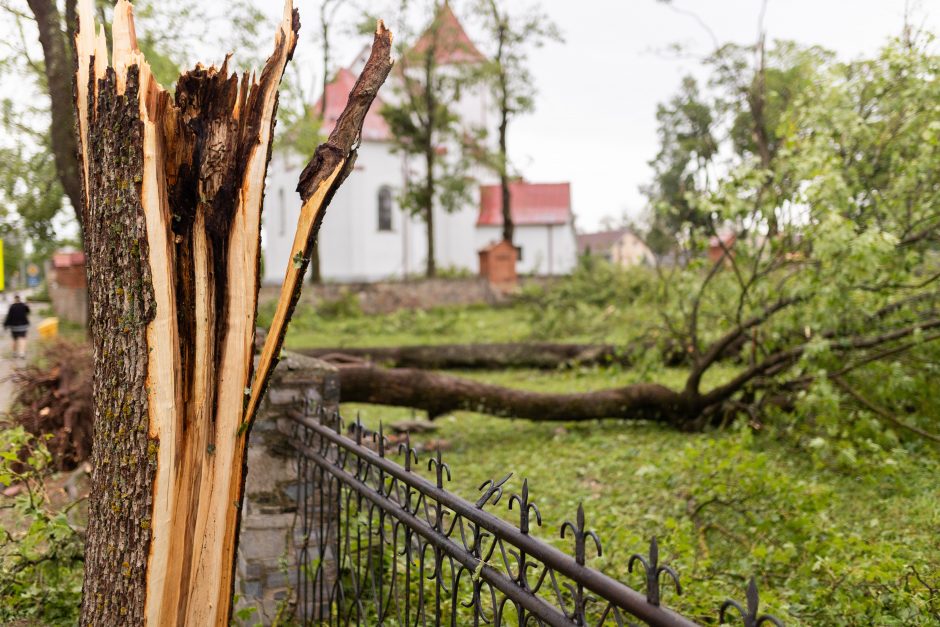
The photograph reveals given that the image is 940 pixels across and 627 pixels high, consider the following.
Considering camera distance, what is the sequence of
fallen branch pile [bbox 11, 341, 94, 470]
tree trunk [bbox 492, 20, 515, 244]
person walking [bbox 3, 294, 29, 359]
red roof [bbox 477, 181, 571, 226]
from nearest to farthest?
1. fallen branch pile [bbox 11, 341, 94, 470]
2. person walking [bbox 3, 294, 29, 359]
3. tree trunk [bbox 492, 20, 515, 244]
4. red roof [bbox 477, 181, 571, 226]

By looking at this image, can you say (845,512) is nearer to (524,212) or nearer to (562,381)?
(562,381)

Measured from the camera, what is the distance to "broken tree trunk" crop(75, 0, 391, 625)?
7.64ft

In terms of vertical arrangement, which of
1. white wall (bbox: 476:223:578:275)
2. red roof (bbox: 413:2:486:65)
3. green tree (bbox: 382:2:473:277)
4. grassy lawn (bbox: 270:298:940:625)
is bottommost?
grassy lawn (bbox: 270:298:940:625)

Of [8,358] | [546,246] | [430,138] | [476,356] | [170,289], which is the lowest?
[476,356]

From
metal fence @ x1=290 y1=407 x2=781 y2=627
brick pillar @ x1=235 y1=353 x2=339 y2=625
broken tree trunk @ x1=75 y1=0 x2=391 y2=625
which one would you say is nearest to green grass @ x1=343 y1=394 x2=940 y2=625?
metal fence @ x1=290 y1=407 x2=781 y2=627

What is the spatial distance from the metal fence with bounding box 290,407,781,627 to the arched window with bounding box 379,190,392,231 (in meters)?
26.8

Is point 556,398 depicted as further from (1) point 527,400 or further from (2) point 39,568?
(2) point 39,568

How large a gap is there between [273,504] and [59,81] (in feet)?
21.7

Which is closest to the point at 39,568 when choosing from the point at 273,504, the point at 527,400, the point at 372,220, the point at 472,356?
the point at 273,504

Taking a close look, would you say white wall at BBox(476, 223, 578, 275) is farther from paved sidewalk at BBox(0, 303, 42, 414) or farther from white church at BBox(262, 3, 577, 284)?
paved sidewalk at BBox(0, 303, 42, 414)

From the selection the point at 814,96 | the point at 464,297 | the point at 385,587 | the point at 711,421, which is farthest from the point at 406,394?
the point at 464,297

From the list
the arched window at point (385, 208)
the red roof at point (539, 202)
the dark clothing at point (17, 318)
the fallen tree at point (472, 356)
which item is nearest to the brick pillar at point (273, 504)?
the fallen tree at point (472, 356)

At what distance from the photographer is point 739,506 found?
4.98 metres

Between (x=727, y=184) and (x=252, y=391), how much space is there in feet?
16.7
